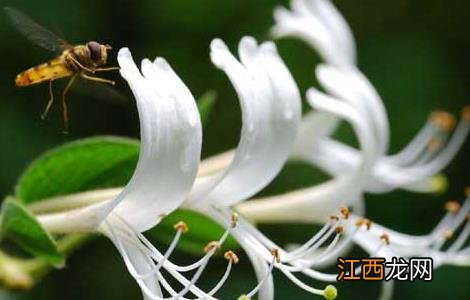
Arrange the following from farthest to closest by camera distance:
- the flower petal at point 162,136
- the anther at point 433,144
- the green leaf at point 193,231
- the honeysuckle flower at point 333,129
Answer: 1. the anther at point 433,144
2. the honeysuckle flower at point 333,129
3. the green leaf at point 193,231
4. the flower petal at point 162,136

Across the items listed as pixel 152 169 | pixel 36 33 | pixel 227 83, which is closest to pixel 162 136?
pixel 152 169

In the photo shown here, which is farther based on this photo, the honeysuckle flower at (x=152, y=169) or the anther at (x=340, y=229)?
the anther at (x=340, y=229)

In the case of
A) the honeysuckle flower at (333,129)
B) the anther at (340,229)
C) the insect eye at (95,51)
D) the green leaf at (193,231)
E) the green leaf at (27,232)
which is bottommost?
the green leaf at (27,232)

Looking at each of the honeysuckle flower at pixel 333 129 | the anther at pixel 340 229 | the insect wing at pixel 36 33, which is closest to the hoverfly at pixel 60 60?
the insect wing at pixel 36 33

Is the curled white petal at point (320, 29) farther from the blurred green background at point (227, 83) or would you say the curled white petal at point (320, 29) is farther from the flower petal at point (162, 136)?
the blurred green background at point (227, 83)

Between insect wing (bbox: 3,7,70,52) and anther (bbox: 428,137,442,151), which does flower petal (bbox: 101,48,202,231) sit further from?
anther (bbox: 428,137,442,151)

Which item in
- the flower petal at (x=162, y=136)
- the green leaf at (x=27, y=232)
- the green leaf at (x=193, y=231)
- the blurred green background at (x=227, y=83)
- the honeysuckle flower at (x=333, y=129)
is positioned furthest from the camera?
the blurred green background at (x=227, y=83)

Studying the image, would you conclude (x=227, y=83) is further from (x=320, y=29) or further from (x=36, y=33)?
(x=36, y=33)
